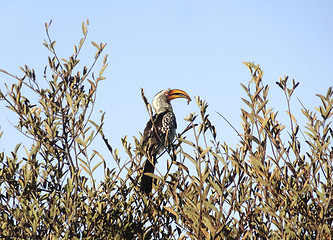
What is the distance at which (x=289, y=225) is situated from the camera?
4.30 meters

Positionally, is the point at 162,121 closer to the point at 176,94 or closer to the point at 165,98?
the point at 165,98

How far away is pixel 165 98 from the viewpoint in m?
12.0

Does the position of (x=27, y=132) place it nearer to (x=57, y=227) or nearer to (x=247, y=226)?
(x=57, y=227)

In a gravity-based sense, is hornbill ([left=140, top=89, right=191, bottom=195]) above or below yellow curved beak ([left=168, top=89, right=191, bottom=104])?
below

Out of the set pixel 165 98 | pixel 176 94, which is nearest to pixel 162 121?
pixel 165 98

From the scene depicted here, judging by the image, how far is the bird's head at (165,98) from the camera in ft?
38.4

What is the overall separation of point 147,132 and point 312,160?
18.5 feet

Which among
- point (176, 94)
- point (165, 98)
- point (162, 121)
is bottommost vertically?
point (162, 121)

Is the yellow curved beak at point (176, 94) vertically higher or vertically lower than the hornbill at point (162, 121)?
higher

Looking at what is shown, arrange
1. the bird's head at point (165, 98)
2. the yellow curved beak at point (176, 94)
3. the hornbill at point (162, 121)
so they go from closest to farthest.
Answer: the hornbill at point (162, 121)
the bird's head at point (165, 98)
the yellow curved beak at point (176, 94)

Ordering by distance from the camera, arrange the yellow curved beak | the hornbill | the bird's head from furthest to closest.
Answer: the yellow curved beak < the bird's head < the hornbill

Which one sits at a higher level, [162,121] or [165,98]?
[165,98]

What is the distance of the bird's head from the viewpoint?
1170 centimetres

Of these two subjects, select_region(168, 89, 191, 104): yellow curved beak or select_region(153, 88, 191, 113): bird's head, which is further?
select_region(168, 89, 191, 104): yellow curved beak
